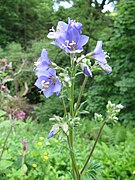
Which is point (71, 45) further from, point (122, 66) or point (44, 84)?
point (122, 66)

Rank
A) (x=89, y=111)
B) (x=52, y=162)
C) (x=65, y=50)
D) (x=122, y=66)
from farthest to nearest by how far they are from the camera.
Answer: (x=89, y=111), (x=122, y=66), (x=52, y=162), (x=65, y=50)

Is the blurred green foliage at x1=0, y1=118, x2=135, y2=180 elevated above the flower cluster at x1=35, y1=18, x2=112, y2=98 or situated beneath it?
situated beneath

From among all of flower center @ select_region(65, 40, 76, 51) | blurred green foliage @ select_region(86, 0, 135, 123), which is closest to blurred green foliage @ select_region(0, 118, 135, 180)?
flower center @ select_region(65, 40, 76, 51)

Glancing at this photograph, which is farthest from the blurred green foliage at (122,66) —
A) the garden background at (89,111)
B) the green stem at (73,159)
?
the green stem at (73,159)

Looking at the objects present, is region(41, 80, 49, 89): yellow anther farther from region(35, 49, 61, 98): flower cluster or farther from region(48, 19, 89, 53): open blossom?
region(48, 19, 89, 53): open blossom

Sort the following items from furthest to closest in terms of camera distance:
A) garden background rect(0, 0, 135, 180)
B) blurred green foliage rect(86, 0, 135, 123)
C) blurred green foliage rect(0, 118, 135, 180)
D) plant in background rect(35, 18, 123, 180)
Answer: blurred green foliage rect(86, 0, 135, 123) < garden background rect(0, 0, 135, 180) < blurred green foliage rect(0, 118, 135, 180) < plant in background rect(35, 18, 123, 180)

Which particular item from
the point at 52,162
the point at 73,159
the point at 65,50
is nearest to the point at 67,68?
the point at 65,50

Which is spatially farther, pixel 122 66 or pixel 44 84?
pixel 122 66

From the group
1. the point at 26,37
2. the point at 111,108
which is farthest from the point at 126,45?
the point at 26,37

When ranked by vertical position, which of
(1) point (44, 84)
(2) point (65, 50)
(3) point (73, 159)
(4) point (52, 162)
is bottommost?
(4) point (52, 162)

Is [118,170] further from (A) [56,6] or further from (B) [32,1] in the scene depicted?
Answer: (B) [32,1]

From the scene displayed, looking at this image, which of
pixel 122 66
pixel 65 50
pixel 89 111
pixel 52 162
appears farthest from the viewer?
pixel 89 111
